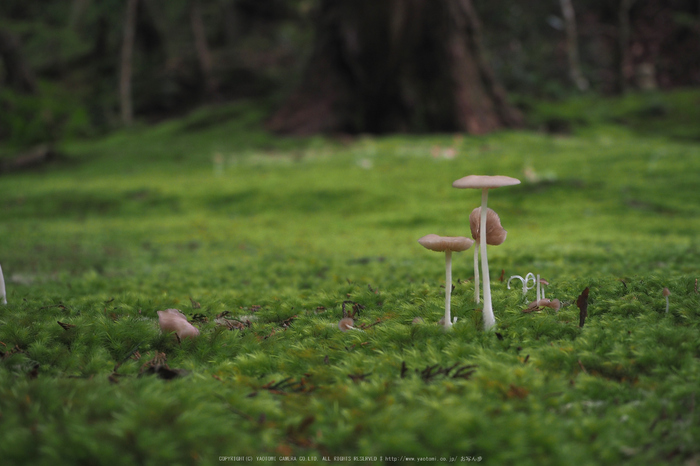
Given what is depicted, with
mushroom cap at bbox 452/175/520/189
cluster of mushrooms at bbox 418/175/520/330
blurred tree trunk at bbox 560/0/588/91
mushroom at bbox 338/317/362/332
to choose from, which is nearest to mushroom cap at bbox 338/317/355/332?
mushroom at bbox 338/317/362/332

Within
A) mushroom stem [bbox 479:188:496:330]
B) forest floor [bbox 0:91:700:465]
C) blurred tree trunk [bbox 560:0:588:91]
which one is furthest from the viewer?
blurred tree trunk [bbox 560:0:588:91]

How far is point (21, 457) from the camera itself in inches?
63.9

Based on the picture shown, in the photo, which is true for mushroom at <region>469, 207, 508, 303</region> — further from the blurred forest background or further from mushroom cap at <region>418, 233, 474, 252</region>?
the blurred forest background

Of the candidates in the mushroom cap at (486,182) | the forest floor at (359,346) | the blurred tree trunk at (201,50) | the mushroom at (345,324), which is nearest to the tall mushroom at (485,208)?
the mushroom cap at (486,182)

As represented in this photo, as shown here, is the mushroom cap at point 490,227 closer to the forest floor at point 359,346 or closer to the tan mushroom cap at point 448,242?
the tan mushroom cap at point 448,242

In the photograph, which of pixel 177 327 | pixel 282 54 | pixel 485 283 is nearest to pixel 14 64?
pixel 282 54

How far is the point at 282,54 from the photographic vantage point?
3259cm

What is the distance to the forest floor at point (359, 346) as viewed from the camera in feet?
5.74

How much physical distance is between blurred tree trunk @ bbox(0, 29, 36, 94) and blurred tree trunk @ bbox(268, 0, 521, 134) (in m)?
12.4

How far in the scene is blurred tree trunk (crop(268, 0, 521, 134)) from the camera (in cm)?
1595

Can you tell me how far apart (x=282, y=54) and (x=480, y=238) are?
32.6 metres

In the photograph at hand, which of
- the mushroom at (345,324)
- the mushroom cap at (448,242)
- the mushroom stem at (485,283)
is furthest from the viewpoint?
the mushroom at (345,324)

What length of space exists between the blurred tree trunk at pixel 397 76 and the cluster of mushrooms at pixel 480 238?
13583 mm

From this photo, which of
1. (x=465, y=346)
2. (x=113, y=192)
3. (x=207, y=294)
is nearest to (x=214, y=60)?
(x=113, y=192)
